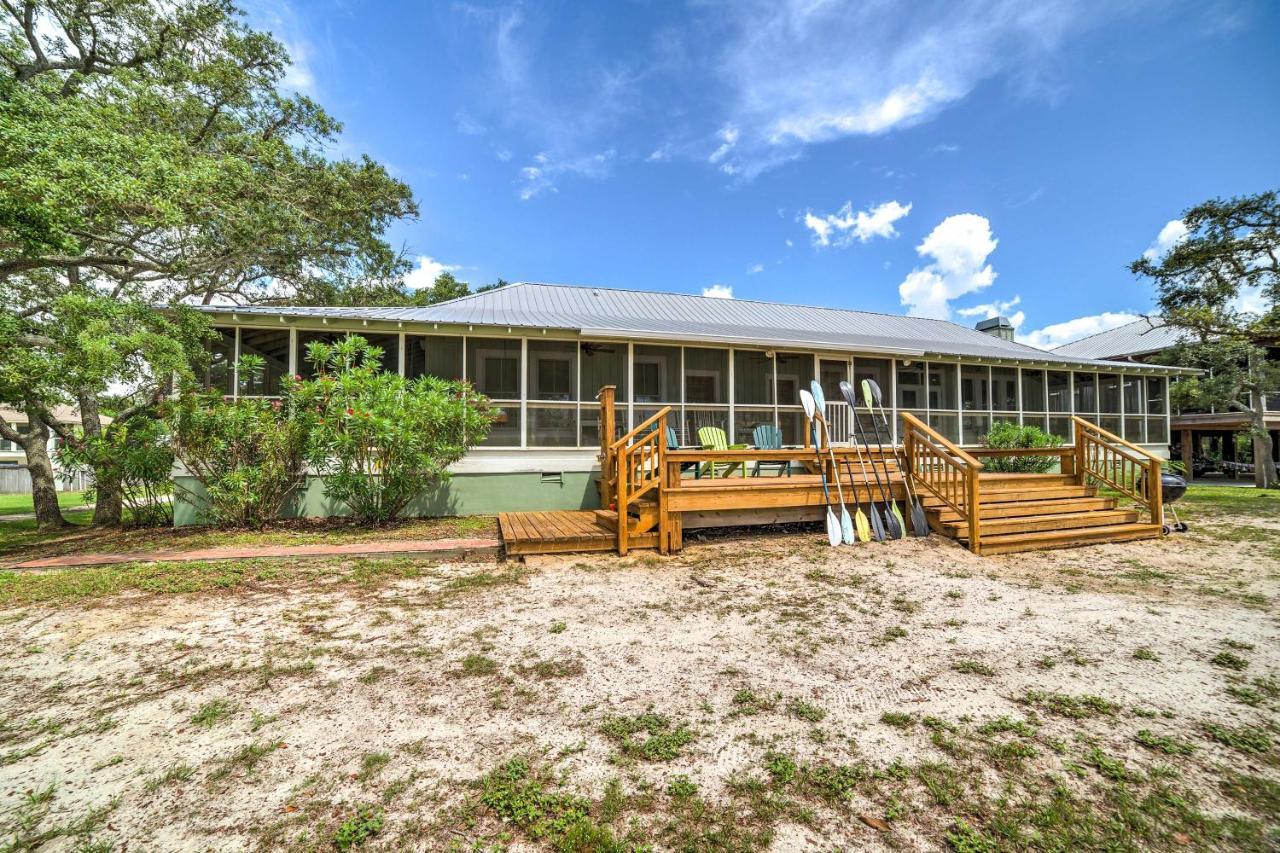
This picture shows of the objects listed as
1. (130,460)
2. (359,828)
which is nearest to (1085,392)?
(359,828)

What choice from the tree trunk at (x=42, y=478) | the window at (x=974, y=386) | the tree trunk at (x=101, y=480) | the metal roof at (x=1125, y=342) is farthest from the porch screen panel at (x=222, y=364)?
the metal roof at (x=1125, y=342)

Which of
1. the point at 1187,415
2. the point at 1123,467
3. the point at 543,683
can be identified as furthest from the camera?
the point at 1187,415

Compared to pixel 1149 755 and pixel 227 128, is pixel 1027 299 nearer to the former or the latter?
pixel 1149 755

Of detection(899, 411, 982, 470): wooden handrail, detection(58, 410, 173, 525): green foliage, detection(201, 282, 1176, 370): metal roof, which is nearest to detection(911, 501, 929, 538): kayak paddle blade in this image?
detection(899, 411, 982, 470): wooden handrail

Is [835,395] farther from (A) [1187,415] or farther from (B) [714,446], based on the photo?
(A) [1187,415]

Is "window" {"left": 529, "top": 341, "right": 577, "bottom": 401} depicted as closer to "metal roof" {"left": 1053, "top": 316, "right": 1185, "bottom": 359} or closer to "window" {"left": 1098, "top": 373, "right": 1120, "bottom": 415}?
"window" {"left": 1098, "top": 373, "right": 1120, "bottom": 415}

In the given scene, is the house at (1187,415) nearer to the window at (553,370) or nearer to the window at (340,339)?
the window at (553,370)

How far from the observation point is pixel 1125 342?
77.5ft

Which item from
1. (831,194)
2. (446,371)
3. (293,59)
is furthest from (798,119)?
(293,59)

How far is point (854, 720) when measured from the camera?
7.93 feet

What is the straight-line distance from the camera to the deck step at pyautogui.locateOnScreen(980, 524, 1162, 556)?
5.92 metres

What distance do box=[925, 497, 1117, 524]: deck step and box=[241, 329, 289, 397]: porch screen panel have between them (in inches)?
A: 426

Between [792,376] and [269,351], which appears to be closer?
[269,351]

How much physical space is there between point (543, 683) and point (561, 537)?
9.31ft
